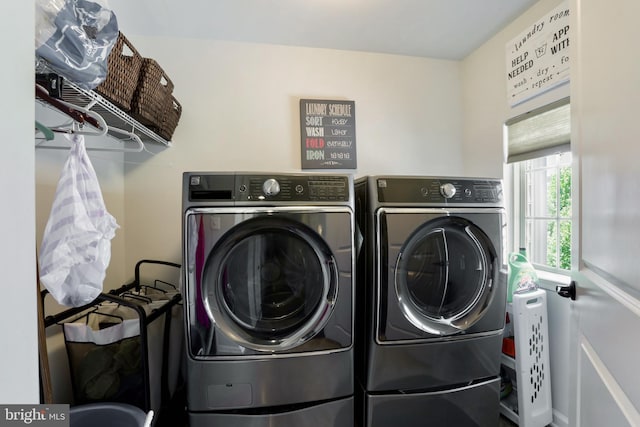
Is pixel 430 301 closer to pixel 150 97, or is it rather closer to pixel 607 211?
pixel 607 211

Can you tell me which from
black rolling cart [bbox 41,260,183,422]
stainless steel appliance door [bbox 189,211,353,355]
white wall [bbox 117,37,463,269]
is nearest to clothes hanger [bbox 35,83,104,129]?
stainless steel appliance door [bbox 189,211,353,355]

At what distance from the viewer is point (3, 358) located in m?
0.40

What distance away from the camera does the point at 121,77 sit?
1090mm

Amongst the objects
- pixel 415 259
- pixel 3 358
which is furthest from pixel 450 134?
pixel 3 358

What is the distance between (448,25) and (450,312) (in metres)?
1.77

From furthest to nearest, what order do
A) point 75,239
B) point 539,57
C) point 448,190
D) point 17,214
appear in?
point 539,57 → point 448,190 → point 75,239 → point 17,214

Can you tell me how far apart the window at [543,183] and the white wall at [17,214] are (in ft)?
6.68

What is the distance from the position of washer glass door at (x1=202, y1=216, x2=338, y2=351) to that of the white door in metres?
0.78

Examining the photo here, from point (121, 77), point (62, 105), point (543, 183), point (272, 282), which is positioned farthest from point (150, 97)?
point (543, 183)

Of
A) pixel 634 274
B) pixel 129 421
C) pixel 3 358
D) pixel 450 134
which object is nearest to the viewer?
pixel 3 358

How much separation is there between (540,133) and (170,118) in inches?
85.4

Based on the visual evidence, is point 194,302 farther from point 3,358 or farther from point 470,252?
point 470,252

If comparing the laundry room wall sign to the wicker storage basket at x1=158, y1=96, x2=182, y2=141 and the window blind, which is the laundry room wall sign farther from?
the wicker storage basket at x1=158, y1=96, x2=182, y2=141

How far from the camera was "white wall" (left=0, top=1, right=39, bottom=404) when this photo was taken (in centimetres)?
41
